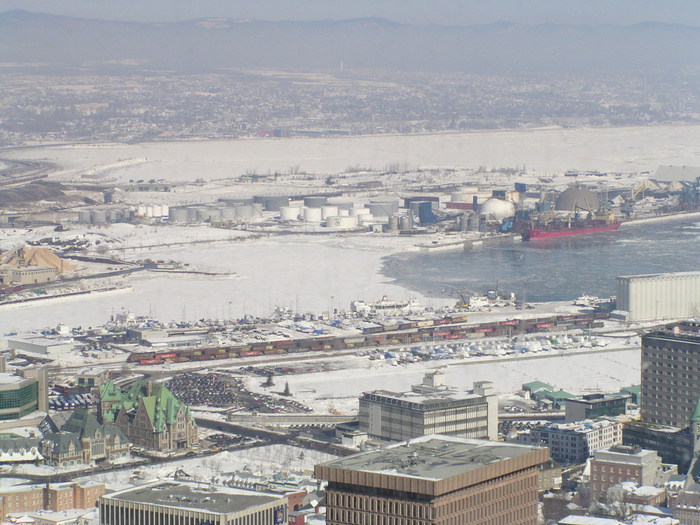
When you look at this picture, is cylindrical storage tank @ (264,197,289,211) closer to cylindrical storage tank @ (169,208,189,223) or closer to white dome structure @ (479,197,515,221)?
cylindrical storage tank @ (169,208,189,223)

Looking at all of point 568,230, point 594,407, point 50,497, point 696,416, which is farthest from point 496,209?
point 50,497

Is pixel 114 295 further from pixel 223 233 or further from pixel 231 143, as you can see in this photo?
pixel 231 143

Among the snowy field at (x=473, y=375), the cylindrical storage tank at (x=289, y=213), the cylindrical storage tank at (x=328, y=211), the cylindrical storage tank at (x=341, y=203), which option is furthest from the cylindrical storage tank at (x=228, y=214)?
the snowy field at (x=473, y=375)

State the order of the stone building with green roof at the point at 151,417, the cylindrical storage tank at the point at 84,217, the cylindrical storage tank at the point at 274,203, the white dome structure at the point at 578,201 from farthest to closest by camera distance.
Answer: the cylindrical storage tank at the point at 274,203 < the white dome structure at the point at 578,201 < the cylindrical storage tank at the point at 84,217 < the stone building with green roof at the point at 151,417

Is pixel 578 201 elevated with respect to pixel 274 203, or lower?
elevated

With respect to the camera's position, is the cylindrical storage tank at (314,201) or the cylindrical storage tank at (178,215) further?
the cylindrical storage tank at (314,201)

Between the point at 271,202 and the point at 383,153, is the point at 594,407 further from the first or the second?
the point at 383,153

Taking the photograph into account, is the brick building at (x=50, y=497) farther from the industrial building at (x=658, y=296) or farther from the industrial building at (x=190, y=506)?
the industrial building at (x=658, y=296)
